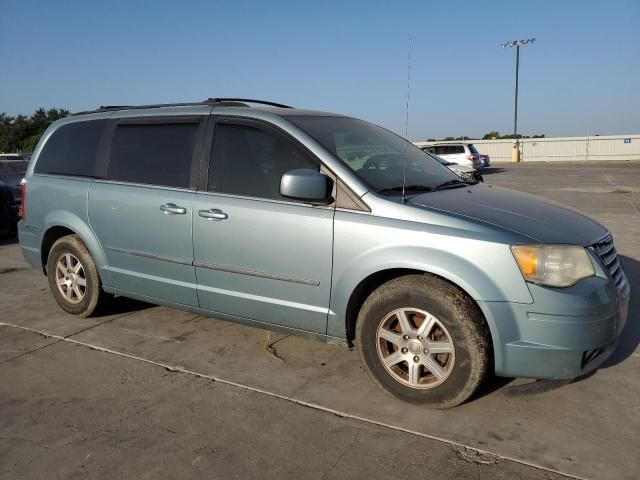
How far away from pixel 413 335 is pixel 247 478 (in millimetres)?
1196

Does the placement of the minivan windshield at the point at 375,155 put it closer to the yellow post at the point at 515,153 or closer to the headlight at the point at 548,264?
the headlight at the point at 548,264

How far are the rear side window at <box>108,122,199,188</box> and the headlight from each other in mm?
2397

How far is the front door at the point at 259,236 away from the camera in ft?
11.1

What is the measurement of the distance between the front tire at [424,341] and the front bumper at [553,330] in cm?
11

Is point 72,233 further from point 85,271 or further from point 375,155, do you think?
point 375,155

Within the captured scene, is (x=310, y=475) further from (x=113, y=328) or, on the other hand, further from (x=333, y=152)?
(x=113, y=328)

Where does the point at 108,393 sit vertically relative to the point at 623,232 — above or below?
below

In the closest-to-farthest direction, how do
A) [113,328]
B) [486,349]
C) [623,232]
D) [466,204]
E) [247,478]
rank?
[247,478] < [486,349] < [466,204] < [113,328] < [623,232]

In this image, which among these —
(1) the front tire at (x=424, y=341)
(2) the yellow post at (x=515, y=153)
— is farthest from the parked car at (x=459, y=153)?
(1) the front tire at (x=424, y=341)

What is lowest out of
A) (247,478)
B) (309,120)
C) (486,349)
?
(247,478)

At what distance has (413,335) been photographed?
10.1 feet

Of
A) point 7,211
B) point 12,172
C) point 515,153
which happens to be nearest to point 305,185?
point 7,211

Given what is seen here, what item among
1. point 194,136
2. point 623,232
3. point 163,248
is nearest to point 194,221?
point 163,248

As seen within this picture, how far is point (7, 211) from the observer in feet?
31.2
